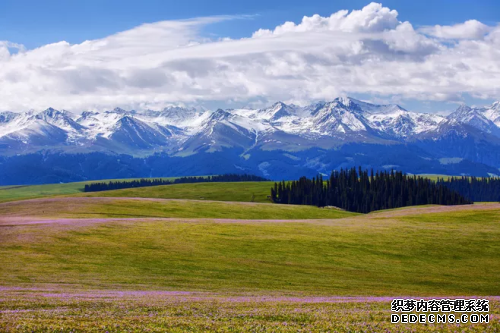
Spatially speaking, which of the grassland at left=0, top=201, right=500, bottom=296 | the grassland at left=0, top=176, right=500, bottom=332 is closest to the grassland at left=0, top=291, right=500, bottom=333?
the grassland at left=0, top=176, right=500, bottom=332

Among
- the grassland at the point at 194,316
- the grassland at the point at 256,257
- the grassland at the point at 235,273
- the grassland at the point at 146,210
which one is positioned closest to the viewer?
the grassland at the point at 194,316

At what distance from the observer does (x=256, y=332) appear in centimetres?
2536

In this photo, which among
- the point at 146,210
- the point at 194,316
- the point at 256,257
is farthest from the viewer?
the point at 146,210

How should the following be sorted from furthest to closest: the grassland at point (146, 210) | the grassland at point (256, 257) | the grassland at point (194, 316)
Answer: the grassland at point (146, 210), the grassland at point (256, 257), the grassland at point (194, 316)

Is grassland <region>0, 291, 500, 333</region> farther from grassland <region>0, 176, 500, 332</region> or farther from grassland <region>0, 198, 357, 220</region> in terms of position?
grassland <region>0, 198, 357, 220</region>

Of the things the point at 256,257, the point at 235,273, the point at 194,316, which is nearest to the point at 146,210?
the point at 256,257

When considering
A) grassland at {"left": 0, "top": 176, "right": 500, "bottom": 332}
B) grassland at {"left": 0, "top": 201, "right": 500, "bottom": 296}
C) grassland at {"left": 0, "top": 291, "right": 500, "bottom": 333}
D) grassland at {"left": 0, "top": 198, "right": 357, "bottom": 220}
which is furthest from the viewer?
grassland at {"left": 0, "top": 198, "right": 357, "bottom": 220}

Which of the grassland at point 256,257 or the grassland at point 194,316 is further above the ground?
the grassland at point 194,316

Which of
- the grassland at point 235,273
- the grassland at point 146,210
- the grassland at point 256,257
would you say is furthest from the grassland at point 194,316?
the grassland at point 146,210

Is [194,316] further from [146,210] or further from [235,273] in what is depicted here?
[146,210]

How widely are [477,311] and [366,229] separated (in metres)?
56.4

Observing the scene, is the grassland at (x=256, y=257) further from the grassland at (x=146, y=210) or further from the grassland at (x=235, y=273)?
the grassland at (x=146, y=210)

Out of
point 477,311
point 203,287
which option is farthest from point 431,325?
point 203,287

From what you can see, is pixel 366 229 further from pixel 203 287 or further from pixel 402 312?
pixel 402 312
